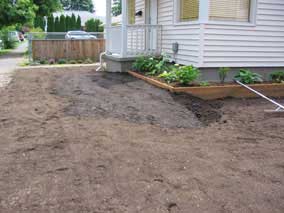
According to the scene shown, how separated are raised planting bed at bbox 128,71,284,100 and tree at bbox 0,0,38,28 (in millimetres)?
18791

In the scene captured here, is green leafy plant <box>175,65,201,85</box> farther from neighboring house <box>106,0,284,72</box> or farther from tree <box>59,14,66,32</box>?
tree <box>59,14,66,32</box>

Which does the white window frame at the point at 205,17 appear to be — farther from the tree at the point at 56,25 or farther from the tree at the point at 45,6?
the tree at the point at 56,25

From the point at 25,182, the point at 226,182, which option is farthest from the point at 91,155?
the point at 226,182

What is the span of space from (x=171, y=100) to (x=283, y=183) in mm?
3670

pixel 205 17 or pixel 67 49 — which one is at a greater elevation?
pixel 205 17

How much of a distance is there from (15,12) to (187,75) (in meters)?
19.9

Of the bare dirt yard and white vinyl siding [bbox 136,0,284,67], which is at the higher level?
white vinyl siding [bbox 136,0,284,67]

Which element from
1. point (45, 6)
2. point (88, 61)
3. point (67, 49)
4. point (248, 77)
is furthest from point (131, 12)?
point (45, 6)

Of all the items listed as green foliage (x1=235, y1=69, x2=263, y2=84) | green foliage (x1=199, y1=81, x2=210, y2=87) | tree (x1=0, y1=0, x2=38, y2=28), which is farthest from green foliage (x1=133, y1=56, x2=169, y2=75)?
tree (x1=0, y1=0, x2=38, y2=28)

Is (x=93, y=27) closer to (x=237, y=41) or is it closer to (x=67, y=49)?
(x=67, y=49)

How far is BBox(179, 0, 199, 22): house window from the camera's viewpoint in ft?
28.6

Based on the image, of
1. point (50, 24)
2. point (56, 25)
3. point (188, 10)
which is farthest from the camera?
point (56, 25)

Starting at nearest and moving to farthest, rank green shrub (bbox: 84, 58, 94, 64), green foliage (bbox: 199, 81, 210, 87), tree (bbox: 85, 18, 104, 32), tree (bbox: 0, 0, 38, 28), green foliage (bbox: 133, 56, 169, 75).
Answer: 1. green foliage (bbox: 199, 81, 210, 87)
2. green foliage (bbox: 133, 56, 169, 75)
3. green shrub (bbox: 84, 58, 94, 64)
4. tree (bbox: 0, 0, 38, 28)
5. tree (bbox: 85, 18, 104, 32)

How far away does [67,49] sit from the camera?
1850 cm
